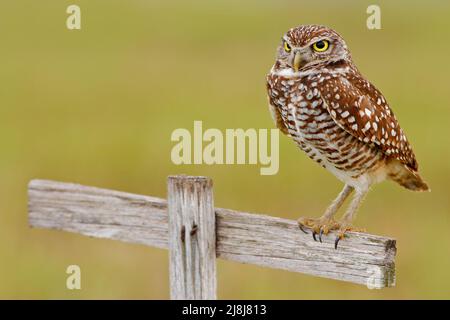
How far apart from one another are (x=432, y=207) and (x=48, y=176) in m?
3.95

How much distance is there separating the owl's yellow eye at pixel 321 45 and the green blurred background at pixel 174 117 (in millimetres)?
3313

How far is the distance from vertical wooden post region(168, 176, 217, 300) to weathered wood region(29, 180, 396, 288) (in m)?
0.06

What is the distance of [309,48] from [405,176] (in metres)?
1.04

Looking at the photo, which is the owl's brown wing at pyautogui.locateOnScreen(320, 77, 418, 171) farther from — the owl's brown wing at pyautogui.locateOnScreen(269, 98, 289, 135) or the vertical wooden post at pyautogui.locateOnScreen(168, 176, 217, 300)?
the vertical wooden post at pyautogui.locateOnScreen(168, 176, 217, 300)

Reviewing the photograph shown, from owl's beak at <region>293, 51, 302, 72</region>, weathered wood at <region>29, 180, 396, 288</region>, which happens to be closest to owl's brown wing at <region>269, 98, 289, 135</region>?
owl's beak at <region>293, 51, 302, 72</region>

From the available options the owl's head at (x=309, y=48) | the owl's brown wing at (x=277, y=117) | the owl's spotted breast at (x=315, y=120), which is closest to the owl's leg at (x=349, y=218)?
the owl's spotted breast at (x=315, y=120)

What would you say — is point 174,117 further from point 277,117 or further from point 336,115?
point 336,115

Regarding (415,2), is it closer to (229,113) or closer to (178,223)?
(229,113)

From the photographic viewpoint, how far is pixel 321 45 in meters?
5.32

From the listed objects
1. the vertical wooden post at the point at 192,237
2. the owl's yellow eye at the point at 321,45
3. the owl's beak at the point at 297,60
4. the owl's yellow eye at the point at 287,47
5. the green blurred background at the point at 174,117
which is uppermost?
the green blurred background at the point at 174,117

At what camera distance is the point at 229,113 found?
1580 centimetres

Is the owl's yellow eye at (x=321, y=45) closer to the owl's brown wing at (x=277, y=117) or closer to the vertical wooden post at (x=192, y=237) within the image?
the owl's brown wing at (x=277, y=117)

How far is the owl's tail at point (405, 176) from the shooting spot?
19.3 feet
